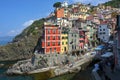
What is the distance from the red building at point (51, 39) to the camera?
75625mm

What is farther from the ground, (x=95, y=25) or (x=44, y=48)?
(x=95, y=25)

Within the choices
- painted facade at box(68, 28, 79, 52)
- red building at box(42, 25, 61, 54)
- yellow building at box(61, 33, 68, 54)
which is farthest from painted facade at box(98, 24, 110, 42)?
red building at box(42, 25, 61, 54)

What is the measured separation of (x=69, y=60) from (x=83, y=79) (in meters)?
21.1

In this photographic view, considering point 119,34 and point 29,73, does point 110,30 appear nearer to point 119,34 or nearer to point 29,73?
point 29,73

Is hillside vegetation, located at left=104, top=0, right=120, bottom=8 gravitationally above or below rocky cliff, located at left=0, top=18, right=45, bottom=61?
above

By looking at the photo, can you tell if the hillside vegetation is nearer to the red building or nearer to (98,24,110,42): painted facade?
(98,24,110,42): painted facade

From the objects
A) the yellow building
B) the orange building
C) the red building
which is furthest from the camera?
the orange building

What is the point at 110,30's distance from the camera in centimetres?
8800

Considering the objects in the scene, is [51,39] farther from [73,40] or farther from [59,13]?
[59,13]

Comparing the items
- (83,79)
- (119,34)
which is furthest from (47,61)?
(119,34)

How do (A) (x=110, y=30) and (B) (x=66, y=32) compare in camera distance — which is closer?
(B) (x=66, y=32)

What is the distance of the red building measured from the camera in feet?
248

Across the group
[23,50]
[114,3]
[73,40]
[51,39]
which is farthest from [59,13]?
[114,3]

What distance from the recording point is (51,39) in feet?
251
